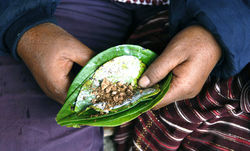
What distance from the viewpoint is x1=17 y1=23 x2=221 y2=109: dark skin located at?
1.55ft

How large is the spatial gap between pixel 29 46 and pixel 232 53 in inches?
22.1

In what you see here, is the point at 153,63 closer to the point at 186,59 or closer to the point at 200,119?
the point at 186,59

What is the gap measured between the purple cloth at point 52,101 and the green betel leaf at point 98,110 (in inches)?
6.3

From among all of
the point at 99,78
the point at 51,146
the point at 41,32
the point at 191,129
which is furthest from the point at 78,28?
the point at 191,129

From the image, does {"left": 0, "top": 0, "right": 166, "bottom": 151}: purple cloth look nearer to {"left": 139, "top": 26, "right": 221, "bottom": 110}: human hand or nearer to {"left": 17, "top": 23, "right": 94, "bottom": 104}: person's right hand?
{"left": 17, "top": 23, "right": 94, "bottom": 104}: person's right hand

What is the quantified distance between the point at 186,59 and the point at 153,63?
0.30 ft

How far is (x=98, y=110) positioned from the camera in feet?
1.46

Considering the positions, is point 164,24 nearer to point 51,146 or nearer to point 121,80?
point 121,80

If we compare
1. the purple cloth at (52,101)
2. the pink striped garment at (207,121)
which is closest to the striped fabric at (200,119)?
the pink striped garment at (207,121)

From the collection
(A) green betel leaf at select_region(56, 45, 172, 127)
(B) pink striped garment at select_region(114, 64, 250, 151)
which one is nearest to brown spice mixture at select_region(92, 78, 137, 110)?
(A) green betel leaf at select_region(56, 45, 172, 127)

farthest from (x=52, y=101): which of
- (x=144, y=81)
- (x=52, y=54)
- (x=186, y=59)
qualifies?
(x=186, y=59)

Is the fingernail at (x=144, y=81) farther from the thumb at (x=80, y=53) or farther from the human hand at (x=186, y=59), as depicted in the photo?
the thumb at (x=80, y=53)

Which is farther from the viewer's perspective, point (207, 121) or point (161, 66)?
point (207, 121)

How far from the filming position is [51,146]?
0.55 m
